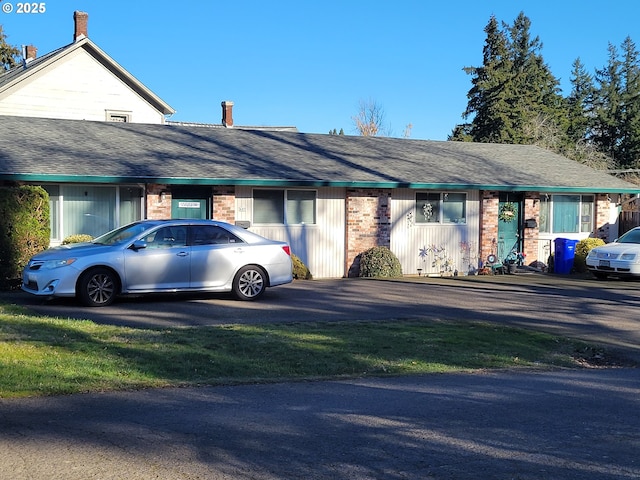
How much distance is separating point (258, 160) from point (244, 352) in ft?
38.3

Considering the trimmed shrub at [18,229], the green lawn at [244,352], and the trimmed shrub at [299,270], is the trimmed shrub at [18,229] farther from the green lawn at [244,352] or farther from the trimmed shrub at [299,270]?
the trimmed shrub at [299,270]

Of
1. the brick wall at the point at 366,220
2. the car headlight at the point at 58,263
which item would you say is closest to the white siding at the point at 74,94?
the brick wall at the point at 366,220

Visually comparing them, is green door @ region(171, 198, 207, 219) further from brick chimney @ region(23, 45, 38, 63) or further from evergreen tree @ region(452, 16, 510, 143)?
evergreen tree @ region(452, 16, 510, 143)

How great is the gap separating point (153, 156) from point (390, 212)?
21.2 ft

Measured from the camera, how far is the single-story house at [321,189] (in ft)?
59.8

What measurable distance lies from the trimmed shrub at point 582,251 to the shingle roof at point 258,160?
5.12ft

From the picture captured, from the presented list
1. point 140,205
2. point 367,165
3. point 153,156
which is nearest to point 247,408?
point 140,205

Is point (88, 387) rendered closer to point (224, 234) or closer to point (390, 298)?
point (224, 234)

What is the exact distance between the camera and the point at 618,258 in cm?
2098

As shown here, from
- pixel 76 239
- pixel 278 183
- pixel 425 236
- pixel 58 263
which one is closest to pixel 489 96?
pixel 425 236

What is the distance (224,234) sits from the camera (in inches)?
583

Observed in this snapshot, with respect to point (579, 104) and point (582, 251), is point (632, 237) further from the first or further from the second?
point (579, 104)

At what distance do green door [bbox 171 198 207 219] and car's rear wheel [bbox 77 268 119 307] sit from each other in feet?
17.8

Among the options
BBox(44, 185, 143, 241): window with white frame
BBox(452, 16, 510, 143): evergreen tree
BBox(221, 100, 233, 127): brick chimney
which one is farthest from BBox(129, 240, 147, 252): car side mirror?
BBox(452, 16, 510, 143): evergreen tree
